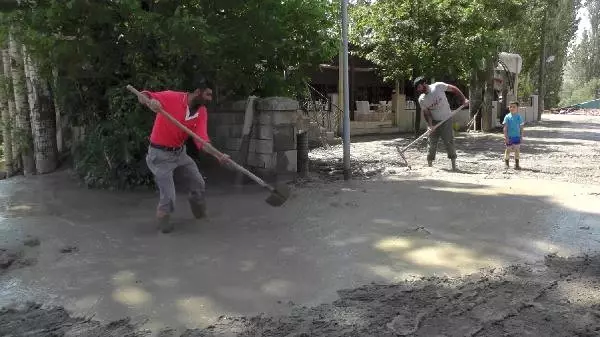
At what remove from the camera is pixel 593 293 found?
3.57 meters

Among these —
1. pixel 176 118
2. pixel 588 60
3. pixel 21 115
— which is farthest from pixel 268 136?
pixel 588 60

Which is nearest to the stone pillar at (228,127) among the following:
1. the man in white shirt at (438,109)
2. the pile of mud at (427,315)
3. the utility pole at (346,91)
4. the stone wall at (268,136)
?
the stone wall at (268,136)

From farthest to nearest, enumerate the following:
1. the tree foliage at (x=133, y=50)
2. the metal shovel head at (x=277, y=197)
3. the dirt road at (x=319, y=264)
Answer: the tree foliage at (x=133, y=50) < the metal shovel head at (x=277, y=197) < the dirt road at (x=319, y=264)

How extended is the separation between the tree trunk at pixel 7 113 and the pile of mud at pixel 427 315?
272 inches

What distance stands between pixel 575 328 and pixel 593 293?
667mm

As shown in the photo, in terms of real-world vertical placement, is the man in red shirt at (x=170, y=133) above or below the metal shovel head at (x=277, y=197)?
above

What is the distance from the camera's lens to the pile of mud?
3.10 m

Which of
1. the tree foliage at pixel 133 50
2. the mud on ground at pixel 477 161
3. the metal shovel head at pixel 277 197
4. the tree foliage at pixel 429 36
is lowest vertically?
the mud on ground at pixel 477 161

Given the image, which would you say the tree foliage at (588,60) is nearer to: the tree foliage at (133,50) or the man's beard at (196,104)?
the tree foliage at (133,50)

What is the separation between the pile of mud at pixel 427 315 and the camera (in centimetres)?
310

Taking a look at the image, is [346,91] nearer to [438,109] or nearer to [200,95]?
[438,109]

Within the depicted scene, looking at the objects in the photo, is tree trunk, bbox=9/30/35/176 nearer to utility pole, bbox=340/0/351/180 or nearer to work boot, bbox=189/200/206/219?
work boot, bbox=189/200/206/219

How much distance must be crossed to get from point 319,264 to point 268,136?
3.61 metres

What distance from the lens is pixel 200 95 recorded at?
205 inches
